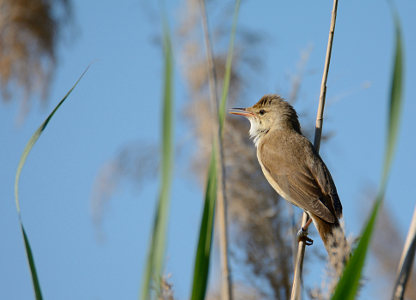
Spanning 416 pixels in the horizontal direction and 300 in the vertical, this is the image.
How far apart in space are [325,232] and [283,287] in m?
1.78

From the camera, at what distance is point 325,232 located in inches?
113

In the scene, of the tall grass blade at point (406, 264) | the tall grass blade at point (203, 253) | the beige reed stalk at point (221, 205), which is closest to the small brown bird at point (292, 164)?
the beige reed stalk at point (221, 205)

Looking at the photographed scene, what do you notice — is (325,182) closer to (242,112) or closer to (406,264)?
(242,112)

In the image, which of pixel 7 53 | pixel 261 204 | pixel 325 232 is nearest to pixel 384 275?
pixel 325 232

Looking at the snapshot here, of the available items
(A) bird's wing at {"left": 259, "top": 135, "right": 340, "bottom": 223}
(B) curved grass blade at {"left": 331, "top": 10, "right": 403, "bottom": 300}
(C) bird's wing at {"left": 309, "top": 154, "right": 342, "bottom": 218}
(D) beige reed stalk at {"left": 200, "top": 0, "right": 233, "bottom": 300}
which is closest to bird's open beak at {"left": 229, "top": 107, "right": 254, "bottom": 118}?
(A) bird's wing at {"left": 259, "top": 135, "right": 340, "bottom": 223}

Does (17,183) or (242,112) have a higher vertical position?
(242,112)

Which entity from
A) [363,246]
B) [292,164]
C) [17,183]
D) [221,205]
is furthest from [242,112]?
[363,246]

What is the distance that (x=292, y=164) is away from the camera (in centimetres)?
333

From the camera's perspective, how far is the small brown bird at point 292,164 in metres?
2.95

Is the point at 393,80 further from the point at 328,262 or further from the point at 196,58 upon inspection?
the point at 196,58

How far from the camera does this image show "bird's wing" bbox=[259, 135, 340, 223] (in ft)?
9.87

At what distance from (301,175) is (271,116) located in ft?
2.22

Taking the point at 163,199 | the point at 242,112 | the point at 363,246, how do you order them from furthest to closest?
the point at 242,112 < the point at 163,199 < the point at 363,246

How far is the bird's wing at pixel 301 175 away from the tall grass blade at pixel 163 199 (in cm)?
175
